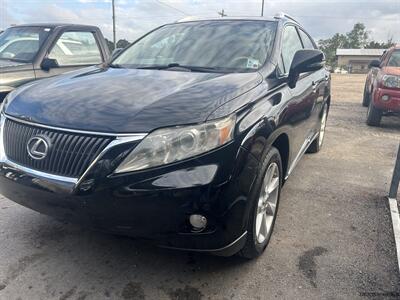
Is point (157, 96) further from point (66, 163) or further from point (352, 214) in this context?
point (352, 214)

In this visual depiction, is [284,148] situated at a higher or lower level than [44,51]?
lower

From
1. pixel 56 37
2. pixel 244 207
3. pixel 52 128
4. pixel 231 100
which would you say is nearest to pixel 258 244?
pixel 244 207

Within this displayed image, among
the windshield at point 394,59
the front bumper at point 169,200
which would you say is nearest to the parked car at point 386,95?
the windshield at point 394,59

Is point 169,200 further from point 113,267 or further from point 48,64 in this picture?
point 48,64

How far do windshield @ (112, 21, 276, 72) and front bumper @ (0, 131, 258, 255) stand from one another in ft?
3.82

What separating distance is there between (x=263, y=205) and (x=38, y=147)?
153 centimetres

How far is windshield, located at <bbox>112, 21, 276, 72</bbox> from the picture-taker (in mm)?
3180

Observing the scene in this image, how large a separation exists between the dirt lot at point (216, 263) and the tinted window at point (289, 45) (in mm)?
1350

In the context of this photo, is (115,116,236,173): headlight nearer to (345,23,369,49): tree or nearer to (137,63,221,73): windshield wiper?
(137,63,221,73): windshield wiper

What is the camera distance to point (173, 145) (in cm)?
212

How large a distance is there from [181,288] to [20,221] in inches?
64.1

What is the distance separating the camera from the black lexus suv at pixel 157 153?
210cm

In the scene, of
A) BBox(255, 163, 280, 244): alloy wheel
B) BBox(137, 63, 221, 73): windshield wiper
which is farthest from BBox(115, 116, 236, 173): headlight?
BBox(137, 63, 221, 73): windshield wiper

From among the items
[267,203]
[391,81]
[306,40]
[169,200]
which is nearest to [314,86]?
[306,40]
